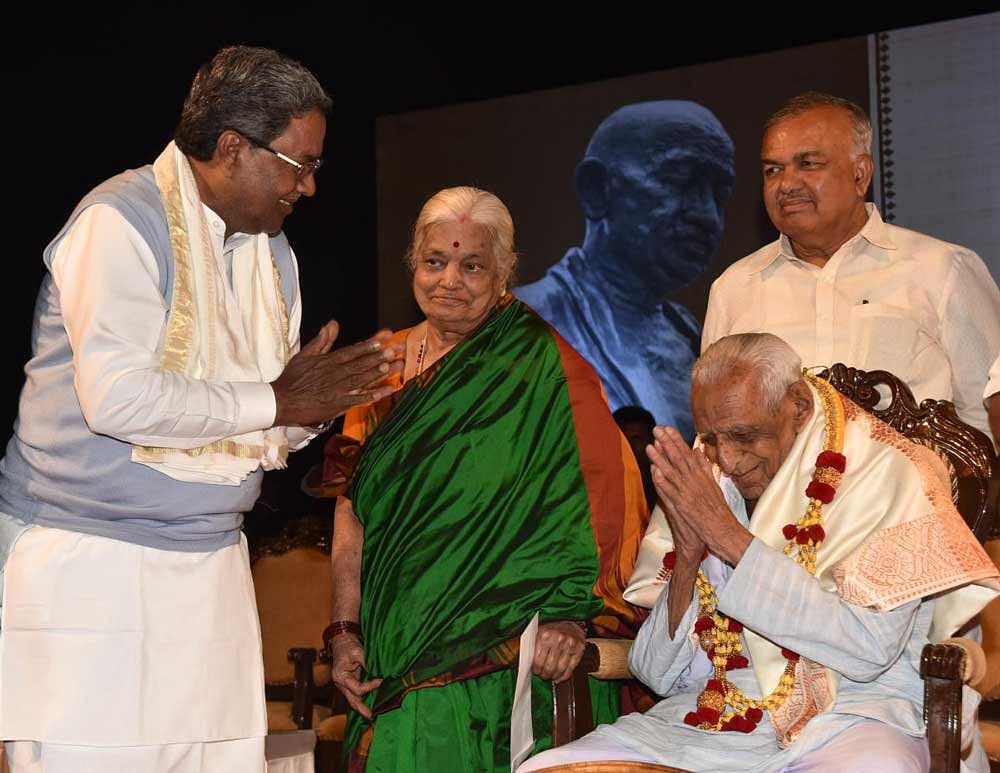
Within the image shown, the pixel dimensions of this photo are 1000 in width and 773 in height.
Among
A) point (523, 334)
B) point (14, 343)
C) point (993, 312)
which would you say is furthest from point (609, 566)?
point (14, 343)

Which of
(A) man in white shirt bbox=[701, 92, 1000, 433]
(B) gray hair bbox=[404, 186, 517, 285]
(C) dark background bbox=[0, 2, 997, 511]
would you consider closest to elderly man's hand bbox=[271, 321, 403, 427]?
(B) gray hair bbox=[404, 186, 517, 285]

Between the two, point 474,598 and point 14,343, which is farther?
point 14,343

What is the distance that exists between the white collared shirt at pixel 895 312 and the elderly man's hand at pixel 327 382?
1.25 meters

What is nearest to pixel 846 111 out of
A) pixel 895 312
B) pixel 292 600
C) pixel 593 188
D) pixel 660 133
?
pixel 895 312

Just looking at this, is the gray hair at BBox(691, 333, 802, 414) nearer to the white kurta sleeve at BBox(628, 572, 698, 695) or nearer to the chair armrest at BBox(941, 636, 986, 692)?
the white kurta sleeve at BBox(628, 572, 698, 695)

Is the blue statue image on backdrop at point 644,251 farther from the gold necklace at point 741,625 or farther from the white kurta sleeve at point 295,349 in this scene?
the white kurta sleeve at point 295,349

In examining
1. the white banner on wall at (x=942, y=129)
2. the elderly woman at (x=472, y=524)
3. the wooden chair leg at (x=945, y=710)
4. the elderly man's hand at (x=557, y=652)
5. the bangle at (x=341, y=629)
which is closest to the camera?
the wooden chair leg at (x=945, y=710)

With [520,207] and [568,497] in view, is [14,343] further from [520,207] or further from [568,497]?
[520,207]

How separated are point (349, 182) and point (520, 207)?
91cm

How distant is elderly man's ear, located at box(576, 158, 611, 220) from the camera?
6473 millimetres

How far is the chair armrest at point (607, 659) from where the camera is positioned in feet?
10.4

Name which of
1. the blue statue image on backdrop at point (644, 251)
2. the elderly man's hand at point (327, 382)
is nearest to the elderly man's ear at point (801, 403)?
the elderly man's hand at point (327, 382)

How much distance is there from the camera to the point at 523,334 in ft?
11.7

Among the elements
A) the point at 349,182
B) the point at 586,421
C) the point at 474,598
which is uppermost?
the point at 349,182
